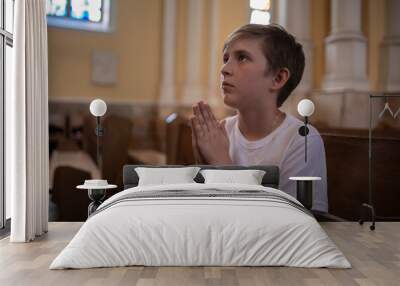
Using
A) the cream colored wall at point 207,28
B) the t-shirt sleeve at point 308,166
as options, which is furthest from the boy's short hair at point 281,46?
the t-shirt sleeve at point 308,166

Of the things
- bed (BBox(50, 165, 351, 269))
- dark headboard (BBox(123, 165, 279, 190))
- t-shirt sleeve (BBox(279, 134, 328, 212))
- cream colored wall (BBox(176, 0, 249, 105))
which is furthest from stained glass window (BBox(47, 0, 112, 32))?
bed (BBox(50, 165, 351, 269))

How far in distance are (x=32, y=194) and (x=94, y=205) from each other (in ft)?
2.65

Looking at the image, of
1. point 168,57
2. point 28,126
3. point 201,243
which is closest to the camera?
point 201,243

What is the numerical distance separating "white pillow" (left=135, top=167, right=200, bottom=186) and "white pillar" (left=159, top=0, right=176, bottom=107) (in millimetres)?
899

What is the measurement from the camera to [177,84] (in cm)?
698

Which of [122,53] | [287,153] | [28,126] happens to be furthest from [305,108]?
[28,126]

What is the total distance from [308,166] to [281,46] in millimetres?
1547

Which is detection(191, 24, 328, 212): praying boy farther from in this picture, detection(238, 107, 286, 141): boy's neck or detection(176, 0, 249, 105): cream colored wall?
detection(176, 0, 249, 105): cream colored wall

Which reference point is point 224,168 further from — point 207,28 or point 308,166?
point 207,28

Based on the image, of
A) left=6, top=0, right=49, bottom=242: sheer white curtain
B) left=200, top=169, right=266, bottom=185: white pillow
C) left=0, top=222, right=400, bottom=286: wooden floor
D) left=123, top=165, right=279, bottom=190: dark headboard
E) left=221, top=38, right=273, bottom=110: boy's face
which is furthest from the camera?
left=221, top=38, right=273, bottom=110: boy's face

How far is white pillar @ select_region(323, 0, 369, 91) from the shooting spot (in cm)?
709

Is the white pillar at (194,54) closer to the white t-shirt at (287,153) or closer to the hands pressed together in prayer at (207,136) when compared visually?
the hands pressed together in prayer at (207,136)

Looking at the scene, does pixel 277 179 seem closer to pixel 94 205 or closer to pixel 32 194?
pixel 94 205

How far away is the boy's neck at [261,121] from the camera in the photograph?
7016mm
